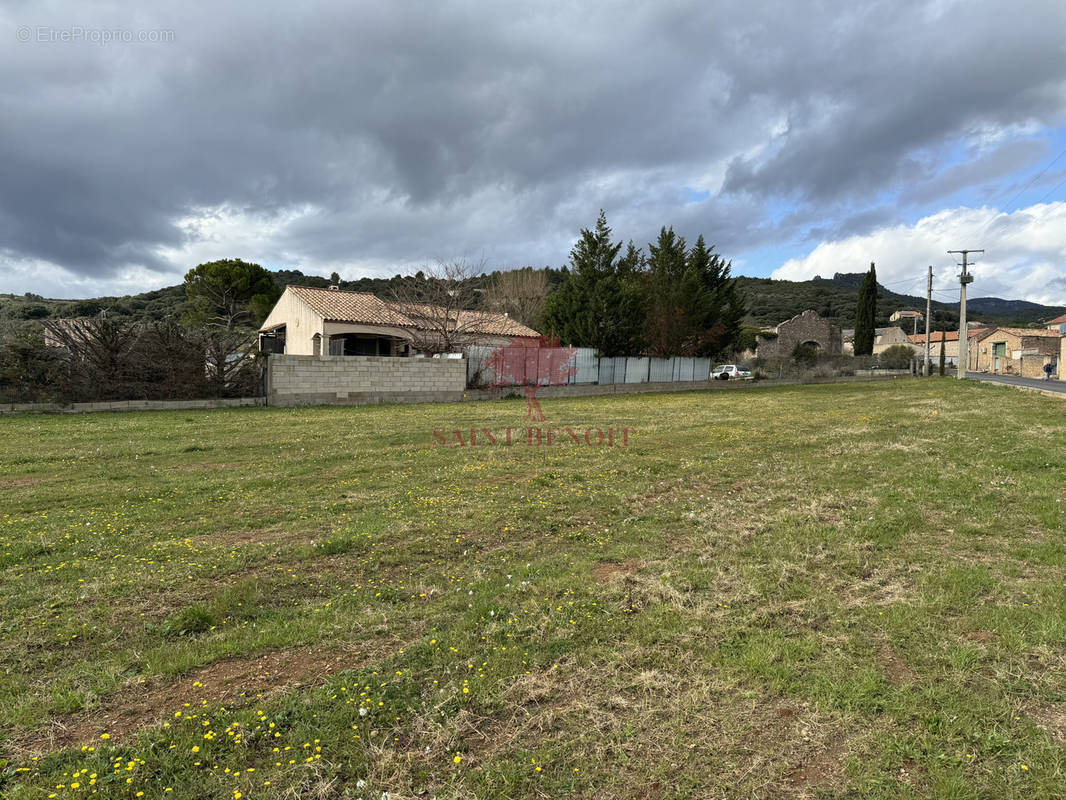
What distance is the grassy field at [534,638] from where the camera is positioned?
7.51ft

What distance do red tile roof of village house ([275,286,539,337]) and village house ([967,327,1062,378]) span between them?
178 ft

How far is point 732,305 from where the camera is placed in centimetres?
3659

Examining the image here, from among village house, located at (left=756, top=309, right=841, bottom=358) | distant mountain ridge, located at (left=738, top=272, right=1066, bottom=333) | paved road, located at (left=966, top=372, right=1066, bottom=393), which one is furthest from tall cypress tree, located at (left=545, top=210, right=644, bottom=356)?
distant mountain ridge, located at (left=738, top=272, right=1066, bottom=333)

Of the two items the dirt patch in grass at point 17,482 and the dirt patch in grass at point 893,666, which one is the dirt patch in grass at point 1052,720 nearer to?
the dirt patch in grass at point 893,666

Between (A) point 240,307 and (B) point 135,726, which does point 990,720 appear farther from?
(A) point 240,307

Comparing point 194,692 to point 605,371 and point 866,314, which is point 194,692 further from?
point 866,314

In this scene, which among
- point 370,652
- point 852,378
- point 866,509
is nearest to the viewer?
point 370,652

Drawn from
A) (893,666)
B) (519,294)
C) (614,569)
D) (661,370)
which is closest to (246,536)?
(614,569)

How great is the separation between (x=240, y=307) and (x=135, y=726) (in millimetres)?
47385

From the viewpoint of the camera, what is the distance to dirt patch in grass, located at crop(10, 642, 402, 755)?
2.51 metres

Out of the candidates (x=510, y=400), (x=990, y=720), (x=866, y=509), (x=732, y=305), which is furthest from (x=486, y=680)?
(x=732, y=305)

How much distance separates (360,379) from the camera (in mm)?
21344

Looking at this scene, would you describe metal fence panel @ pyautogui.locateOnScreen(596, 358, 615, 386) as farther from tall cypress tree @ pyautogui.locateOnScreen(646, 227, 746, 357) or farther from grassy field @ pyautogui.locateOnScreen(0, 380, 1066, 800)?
grassy field @ pyautogui.locateOnScreen(0, 380, 1066, 800)

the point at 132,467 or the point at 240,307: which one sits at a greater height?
the point at 240,307
